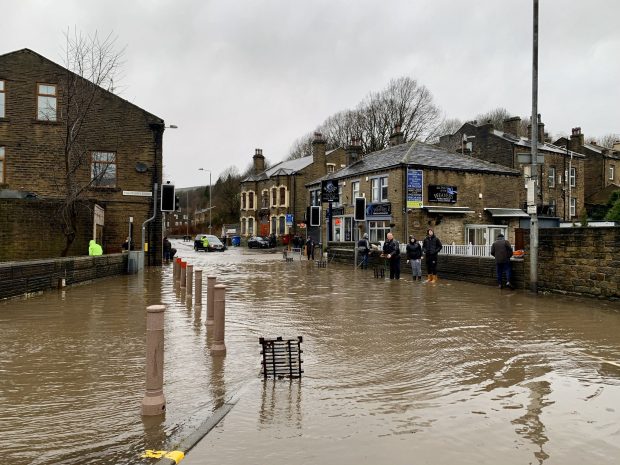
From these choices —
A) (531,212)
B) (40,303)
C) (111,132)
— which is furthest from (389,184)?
(40,303)

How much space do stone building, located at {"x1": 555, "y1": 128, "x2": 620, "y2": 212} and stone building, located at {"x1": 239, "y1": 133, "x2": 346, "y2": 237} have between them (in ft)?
79.7

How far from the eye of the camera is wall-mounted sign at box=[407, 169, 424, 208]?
102 feet

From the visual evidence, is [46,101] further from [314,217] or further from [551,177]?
[551,177]

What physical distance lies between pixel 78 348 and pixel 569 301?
10.9 m

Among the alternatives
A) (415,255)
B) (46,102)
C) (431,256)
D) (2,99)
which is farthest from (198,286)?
(2,99)

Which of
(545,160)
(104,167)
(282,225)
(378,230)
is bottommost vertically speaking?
(378,230)

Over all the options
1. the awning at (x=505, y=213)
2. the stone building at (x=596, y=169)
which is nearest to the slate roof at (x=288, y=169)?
the awning at (x=505, y=213)

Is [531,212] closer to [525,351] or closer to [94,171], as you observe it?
[525,351]

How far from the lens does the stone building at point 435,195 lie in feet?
103

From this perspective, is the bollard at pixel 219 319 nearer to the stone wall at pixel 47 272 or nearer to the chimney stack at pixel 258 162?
the stone wall at pixel 47 272

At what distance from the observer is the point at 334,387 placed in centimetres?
546

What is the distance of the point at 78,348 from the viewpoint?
7078 millimetres

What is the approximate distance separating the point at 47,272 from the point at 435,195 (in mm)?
23512

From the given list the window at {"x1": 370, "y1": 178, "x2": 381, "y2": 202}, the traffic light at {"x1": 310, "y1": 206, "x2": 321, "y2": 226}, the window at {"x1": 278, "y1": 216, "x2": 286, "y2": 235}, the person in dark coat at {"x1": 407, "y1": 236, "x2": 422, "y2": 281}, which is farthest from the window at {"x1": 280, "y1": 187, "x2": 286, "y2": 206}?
the person in dark coat at {"x1": 407, "y1": 236, "x2": 422, "y2": 281}
